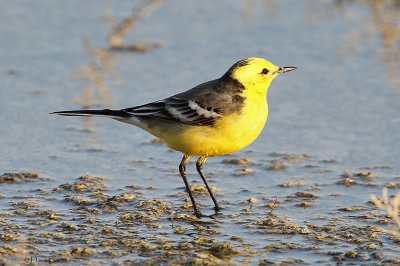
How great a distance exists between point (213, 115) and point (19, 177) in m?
2.27

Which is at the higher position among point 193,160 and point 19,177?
point 193,160

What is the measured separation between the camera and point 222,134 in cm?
746

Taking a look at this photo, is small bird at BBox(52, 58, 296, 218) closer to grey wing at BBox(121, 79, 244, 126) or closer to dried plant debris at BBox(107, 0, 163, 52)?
grey wing at BBox(121, 79, 244, 126)

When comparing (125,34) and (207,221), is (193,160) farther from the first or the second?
(125,34)

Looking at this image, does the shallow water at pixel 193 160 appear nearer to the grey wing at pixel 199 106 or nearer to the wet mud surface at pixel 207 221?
the wet mud surface at pixel 207 221

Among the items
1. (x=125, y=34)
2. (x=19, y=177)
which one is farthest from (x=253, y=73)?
(x=125, y=34)

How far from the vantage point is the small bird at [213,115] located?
7.48m

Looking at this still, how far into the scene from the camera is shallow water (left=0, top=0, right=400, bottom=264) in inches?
268

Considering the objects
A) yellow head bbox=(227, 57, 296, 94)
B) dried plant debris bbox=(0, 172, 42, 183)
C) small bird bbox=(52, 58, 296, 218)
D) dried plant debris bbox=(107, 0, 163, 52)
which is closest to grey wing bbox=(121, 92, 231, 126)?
small bird bbox=(52, 58, 296, 218)

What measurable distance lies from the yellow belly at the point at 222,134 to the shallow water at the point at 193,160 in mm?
645

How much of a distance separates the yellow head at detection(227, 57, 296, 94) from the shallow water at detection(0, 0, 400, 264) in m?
1.13

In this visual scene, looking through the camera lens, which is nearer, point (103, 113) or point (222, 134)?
point (222, 134)

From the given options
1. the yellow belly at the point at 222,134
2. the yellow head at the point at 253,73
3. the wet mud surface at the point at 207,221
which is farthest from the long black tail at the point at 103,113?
the yellow head at the point at 253,73

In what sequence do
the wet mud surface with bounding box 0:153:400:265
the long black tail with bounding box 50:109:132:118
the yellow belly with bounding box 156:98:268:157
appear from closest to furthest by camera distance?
the wet mud surface with bounding box 0:153:400:265 < the yellow belly with bounding box 156:98:268:157 < the long black tail with bounding box 50:109:132:118
